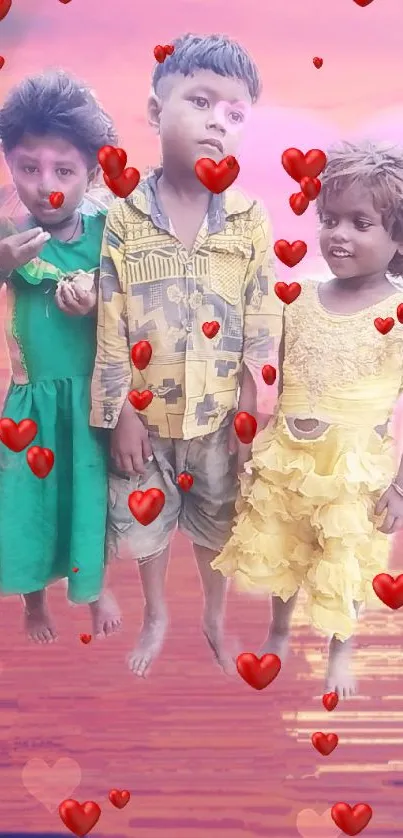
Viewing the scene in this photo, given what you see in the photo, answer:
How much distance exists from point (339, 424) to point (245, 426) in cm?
13

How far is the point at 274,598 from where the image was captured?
4.05 ft

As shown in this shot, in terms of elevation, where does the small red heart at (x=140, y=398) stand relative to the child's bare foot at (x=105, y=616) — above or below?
above

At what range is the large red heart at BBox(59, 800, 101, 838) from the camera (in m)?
1.27

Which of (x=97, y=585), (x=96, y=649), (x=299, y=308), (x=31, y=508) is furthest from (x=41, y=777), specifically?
(x=299, y=308)

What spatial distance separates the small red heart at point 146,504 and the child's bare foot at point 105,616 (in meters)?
0.14

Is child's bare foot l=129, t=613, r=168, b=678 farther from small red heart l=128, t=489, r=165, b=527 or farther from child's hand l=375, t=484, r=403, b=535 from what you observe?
child's hand l=375, t=484, r=403, b=535

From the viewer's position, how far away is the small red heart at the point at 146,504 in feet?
3.91

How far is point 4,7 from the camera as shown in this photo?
44.9 inches

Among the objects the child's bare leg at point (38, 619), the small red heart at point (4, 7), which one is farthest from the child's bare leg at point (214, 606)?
the small red heart at point (4, 7)

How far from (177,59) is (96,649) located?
2.82 ft

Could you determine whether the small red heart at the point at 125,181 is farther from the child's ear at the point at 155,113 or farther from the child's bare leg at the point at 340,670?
the child's bare leg at the point at 340,670

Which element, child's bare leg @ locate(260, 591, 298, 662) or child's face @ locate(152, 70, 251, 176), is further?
child's bare leg @ locate(260, 591, 298, 662)

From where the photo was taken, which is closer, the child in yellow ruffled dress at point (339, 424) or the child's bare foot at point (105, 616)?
the child in yellow ruffled dress at point (339, 424)

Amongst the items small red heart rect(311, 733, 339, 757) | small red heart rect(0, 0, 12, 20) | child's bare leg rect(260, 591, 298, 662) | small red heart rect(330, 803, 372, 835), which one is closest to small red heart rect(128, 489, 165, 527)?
child's bare leg rect(260, 591, 298, 662)
